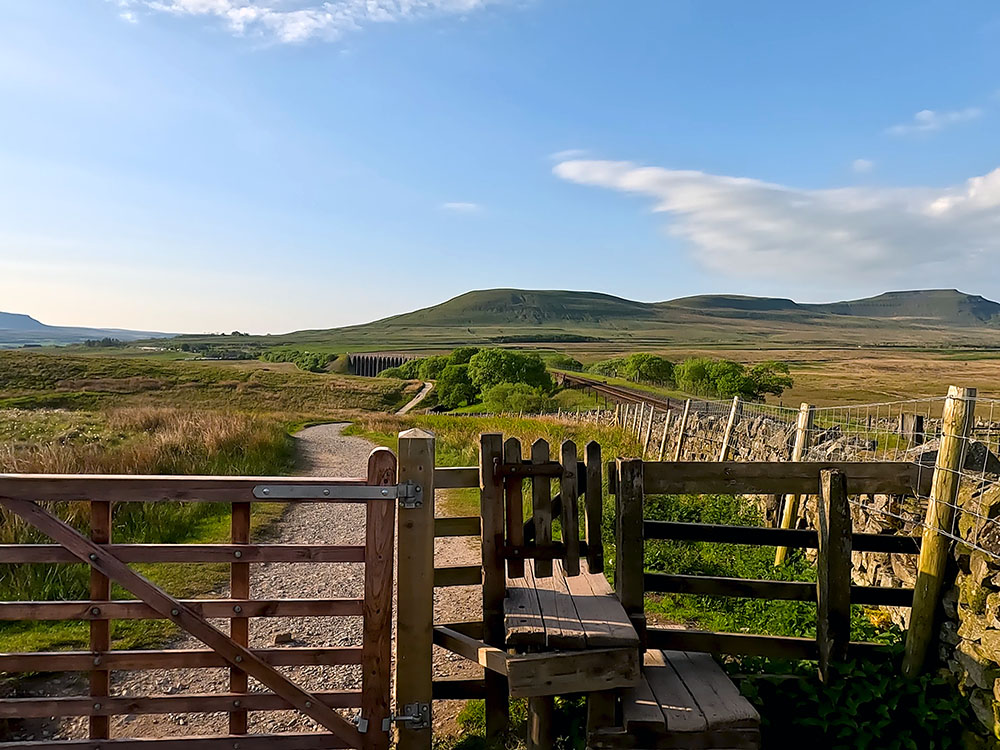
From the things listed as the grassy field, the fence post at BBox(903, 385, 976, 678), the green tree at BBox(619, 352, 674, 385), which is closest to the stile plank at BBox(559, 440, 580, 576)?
the fence post at BBox(903, 385, 976, 678)

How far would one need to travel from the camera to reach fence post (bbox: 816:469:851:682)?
4.68 meters

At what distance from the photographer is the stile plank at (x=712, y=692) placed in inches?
151

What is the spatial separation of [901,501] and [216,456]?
13056mm

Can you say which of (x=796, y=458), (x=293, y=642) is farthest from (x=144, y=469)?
(x=796, y=458)

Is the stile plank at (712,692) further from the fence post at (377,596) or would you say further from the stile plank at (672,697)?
the fence post at (377,596)

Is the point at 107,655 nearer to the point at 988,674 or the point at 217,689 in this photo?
the point at 217,689

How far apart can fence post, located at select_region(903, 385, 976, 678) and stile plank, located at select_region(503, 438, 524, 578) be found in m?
2.91

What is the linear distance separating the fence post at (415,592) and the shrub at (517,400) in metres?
35.6

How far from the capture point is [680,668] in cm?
455

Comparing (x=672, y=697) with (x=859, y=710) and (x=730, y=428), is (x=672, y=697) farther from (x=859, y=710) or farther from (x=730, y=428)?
(x=730, y=428)

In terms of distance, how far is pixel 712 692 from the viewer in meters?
4.17

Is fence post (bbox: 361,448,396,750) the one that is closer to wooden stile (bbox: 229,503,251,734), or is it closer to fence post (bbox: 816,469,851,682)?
wooden stile (bbox: 229,503,251,734)

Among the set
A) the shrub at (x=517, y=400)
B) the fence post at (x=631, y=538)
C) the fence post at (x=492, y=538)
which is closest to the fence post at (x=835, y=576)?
the fence post at (x=631, y=538)

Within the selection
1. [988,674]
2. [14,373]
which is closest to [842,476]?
[988,674]
